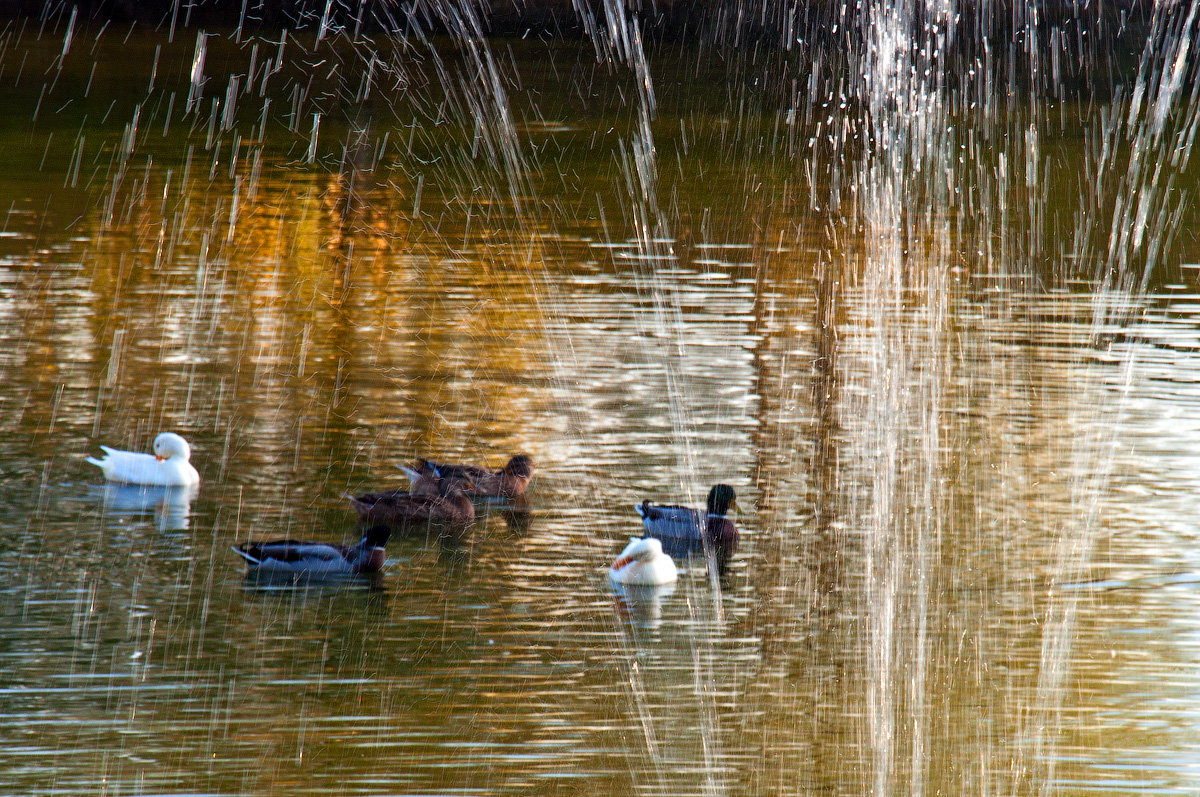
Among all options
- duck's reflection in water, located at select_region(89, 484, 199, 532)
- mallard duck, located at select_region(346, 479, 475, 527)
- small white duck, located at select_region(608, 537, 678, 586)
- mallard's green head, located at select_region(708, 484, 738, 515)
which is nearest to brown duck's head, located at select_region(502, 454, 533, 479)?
mallard duck, located at select_region(346, 479, 475, 527)

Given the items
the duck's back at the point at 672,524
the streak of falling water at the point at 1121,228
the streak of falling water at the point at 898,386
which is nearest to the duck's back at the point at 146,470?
the duck's back at the point at 672,524

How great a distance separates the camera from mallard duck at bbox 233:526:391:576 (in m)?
9.98

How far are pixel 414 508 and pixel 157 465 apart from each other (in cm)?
189

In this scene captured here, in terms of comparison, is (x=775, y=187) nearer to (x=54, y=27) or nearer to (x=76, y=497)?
(x=76, y=497)

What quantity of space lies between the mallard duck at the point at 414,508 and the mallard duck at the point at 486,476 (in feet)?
0.62

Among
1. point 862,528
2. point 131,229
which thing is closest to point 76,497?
point 862,528

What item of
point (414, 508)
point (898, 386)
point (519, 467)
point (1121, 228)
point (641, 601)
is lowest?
point (641, 601)

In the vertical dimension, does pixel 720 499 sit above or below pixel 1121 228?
below

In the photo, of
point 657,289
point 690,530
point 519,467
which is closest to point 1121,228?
point 657,289

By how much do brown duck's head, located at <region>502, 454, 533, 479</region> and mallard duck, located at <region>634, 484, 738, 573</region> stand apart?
1.06 meters

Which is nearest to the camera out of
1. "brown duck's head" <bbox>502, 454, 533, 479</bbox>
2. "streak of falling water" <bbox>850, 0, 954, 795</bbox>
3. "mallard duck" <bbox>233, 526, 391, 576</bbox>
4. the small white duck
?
"streak of falling water" <bbox>850, 0, 954, 795</bbox>

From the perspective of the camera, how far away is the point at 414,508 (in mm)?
11102

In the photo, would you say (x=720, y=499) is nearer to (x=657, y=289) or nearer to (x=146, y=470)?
(x=146, y=470)

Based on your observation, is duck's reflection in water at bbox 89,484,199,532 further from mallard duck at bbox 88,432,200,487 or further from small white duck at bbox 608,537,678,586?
small white duck at bbox 608,537,678,586
